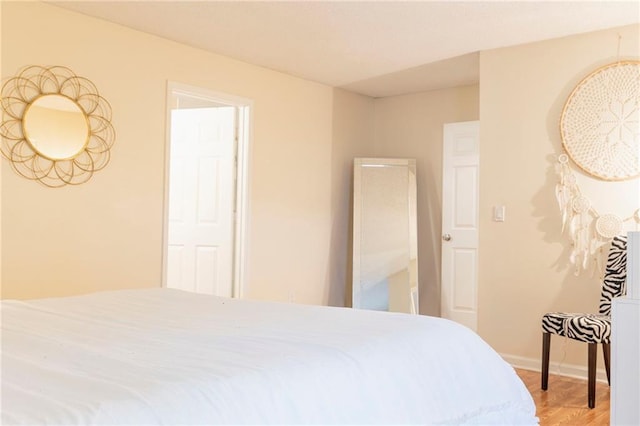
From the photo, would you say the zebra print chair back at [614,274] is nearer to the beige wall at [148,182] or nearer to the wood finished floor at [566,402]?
the wood finished floor at [566,402]

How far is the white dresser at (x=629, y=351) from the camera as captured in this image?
2170 mm

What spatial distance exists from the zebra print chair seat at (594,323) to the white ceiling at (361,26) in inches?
53.6

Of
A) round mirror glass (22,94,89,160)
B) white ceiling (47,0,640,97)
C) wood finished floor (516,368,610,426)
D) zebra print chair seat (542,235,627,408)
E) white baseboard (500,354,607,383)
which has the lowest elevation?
wood finished floor (516,368,610,426)

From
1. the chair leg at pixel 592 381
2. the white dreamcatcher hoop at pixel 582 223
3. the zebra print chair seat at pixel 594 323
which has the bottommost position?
the chair leg at pixel 592 381

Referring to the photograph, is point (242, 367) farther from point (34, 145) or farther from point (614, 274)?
point (614, 274)

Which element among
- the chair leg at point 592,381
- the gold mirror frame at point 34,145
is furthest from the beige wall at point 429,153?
the gold mirror frame at point 34,145

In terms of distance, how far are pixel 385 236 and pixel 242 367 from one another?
425 centimetres

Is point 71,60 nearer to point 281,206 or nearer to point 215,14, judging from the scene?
point 215,14

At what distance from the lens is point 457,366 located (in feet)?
6.61

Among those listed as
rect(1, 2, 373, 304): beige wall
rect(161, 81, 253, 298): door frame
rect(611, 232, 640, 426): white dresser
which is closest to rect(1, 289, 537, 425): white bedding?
rect(611, 232, 640, 426): white dresser

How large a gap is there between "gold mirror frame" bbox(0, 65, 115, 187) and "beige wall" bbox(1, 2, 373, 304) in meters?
0.05

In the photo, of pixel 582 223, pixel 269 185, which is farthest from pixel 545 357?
pixel 269 185

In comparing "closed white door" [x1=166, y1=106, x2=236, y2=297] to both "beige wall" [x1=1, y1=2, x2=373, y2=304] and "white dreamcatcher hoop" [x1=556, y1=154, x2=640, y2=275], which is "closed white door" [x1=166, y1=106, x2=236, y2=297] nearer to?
"beige wall" [x1=1, y1=2, x2=373, y2=304]

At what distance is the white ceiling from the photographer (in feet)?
11.7
